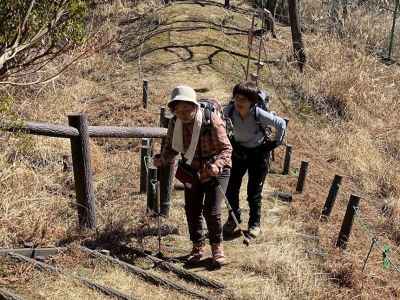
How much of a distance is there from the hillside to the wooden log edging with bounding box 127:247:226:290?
65mm

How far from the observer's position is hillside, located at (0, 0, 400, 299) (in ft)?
13.3

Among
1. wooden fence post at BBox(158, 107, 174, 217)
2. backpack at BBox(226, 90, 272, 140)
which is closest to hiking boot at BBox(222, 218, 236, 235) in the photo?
wooden fence post at BBox(158, 107, 174, 217)

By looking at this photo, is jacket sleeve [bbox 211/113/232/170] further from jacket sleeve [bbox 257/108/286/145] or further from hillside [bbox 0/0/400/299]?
hillside [bbox 0/0/400/299]

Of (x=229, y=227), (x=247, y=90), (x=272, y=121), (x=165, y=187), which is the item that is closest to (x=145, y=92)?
(x=165, y=187)

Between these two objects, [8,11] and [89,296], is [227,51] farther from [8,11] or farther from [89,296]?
[89,296]

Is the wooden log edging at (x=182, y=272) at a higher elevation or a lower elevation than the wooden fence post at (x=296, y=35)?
lower

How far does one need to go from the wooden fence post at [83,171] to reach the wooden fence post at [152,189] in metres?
0.54

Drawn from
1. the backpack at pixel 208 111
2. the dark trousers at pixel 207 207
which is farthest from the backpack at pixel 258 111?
the dark trousers at pixel 207 207

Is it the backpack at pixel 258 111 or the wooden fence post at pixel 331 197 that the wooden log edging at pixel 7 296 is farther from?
the wooden fence post at pixel 331 197

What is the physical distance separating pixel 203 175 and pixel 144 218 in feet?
4.02

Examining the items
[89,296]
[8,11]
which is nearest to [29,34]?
[8,11]

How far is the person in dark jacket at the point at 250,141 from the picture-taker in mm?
4105

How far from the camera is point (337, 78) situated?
35.0 ft

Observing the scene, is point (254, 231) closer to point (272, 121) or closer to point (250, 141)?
point (250, 141)
